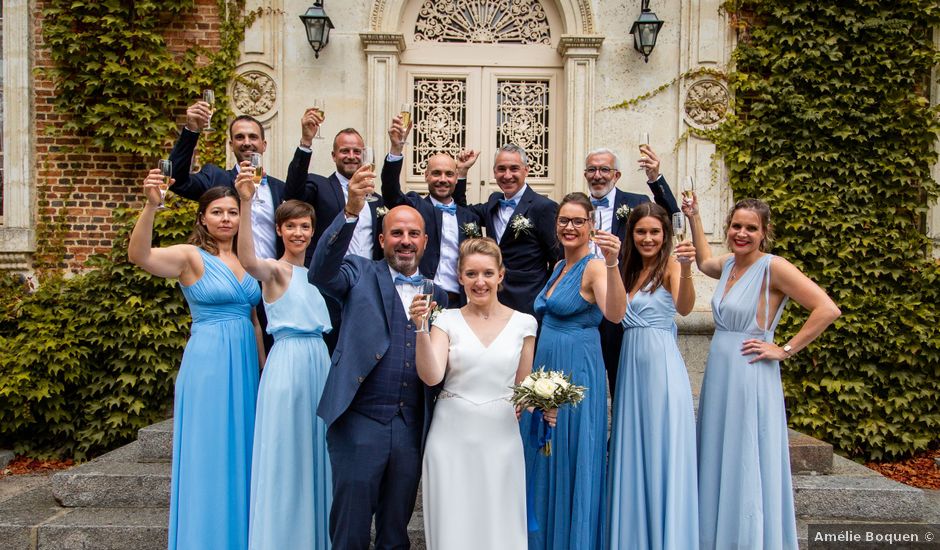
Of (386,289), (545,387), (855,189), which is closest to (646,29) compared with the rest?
(855,189)

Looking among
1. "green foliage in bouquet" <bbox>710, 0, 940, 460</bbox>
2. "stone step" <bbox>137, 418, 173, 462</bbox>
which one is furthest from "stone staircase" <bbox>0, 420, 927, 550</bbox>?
"green foliage in bouquet" <bbox>710, 0, 940, 460</bbox>

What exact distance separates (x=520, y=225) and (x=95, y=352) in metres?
4.75

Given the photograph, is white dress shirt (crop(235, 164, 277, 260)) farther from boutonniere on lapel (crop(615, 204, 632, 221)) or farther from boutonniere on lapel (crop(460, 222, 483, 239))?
boutonniere on lapel (crop(615, 204, 632, 221))

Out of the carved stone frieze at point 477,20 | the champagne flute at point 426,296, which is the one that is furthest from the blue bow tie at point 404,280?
the carved stone frieze at point 477,20

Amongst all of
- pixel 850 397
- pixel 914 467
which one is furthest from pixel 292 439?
pixel 914 467

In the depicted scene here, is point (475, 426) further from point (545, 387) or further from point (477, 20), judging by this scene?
point (477, 20)

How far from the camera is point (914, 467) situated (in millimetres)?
7254

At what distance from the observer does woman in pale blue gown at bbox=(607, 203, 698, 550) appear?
3838 millimetres

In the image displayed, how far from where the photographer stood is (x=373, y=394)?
3.57 metres

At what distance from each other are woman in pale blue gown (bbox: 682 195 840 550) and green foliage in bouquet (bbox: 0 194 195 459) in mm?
5158

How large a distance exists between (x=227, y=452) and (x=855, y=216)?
20.7 ft

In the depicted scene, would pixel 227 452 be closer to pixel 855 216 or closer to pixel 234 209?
pixel 234 209

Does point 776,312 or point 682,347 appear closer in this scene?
point 776,312

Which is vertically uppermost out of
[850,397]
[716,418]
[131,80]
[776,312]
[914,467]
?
[131,80]
